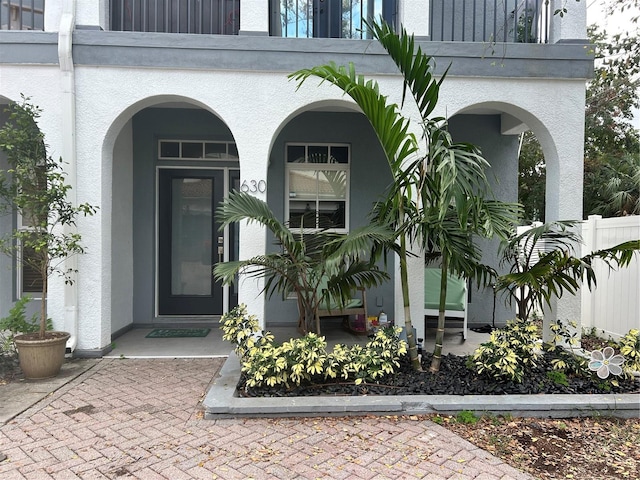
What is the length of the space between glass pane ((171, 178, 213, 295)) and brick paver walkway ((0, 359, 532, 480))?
2737 mm

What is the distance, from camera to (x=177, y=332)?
6098mm

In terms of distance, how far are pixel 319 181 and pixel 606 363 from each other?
4.20 meters

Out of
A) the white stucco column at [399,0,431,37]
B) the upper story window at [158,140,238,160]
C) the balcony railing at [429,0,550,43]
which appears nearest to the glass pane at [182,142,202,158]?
the upper story window at [158,140,238,160]

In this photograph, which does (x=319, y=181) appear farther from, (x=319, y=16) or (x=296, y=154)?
(x=319, y=16)

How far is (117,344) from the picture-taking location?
545cm

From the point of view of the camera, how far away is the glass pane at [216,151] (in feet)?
21.3

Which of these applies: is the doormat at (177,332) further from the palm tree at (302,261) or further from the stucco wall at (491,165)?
the stucco wall at (491,165)

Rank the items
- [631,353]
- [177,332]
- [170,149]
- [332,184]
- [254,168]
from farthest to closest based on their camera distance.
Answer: [332,184]
[170,149]
[177,332]
[254,168]
[631,353]

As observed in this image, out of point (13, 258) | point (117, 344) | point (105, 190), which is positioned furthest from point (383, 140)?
point (13, 258)

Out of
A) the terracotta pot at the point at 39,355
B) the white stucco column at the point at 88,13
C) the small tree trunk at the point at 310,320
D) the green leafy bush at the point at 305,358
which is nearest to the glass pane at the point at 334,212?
the small tree trunk at the point at 310,320

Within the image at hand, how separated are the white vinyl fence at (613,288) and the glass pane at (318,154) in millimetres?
3819

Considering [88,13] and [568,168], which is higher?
[88,13]

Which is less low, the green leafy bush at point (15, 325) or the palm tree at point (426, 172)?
the palm tree at point (426, 172)

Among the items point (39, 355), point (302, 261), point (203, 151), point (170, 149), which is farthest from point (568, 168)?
point (39, 355)
